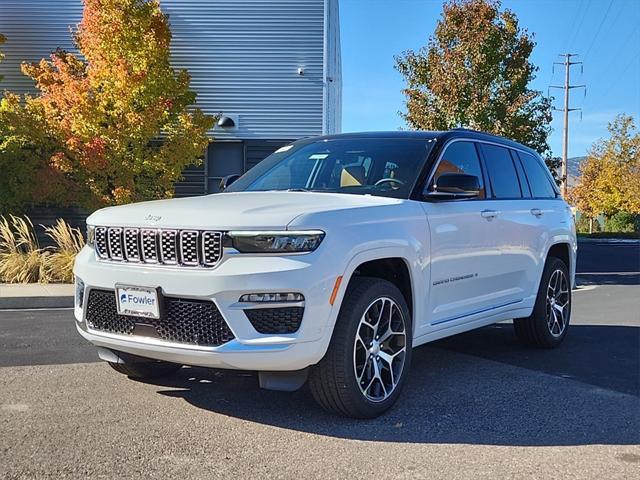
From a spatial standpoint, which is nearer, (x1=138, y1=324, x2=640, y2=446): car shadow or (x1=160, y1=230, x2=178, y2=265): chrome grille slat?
(x1=160, y1=230, x2=178, y2=265): chrome grille slat

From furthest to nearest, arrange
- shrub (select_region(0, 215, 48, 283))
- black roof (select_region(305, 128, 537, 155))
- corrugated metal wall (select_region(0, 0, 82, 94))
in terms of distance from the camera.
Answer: corrugated metal wall (select_region(0, 0, 82, 94)) < shrub (select_region(0, 215, 48, 283)) < black roof (select_region(305, 128, 537, 155))

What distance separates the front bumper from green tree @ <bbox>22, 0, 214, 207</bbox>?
954 cm

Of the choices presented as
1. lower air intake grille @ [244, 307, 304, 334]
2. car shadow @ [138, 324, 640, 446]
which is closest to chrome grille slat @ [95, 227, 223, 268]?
lower air intake grille @ [244, 307, 304, 334]

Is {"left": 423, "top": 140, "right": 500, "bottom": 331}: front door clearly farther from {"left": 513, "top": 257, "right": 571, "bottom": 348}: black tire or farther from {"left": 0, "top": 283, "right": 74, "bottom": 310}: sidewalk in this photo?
{"left": 0, "top": 283, "right": 74, "bottom": 310}: sidewalk

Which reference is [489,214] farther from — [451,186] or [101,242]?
[101,242]

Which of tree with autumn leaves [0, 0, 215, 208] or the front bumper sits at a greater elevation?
tree with autumn leaves [0, 0, 215, 208]

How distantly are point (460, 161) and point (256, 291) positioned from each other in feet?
8.25

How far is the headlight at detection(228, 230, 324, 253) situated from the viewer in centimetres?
386

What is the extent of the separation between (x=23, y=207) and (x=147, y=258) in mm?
11131

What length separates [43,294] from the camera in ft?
32.0

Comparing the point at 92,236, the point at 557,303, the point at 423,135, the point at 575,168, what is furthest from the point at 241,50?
the point at 575,168

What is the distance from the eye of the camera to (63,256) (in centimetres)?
1153

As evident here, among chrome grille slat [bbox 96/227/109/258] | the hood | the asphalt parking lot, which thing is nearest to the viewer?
the asphalt parking lot

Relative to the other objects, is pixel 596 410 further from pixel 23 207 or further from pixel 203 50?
pixel 203 50
